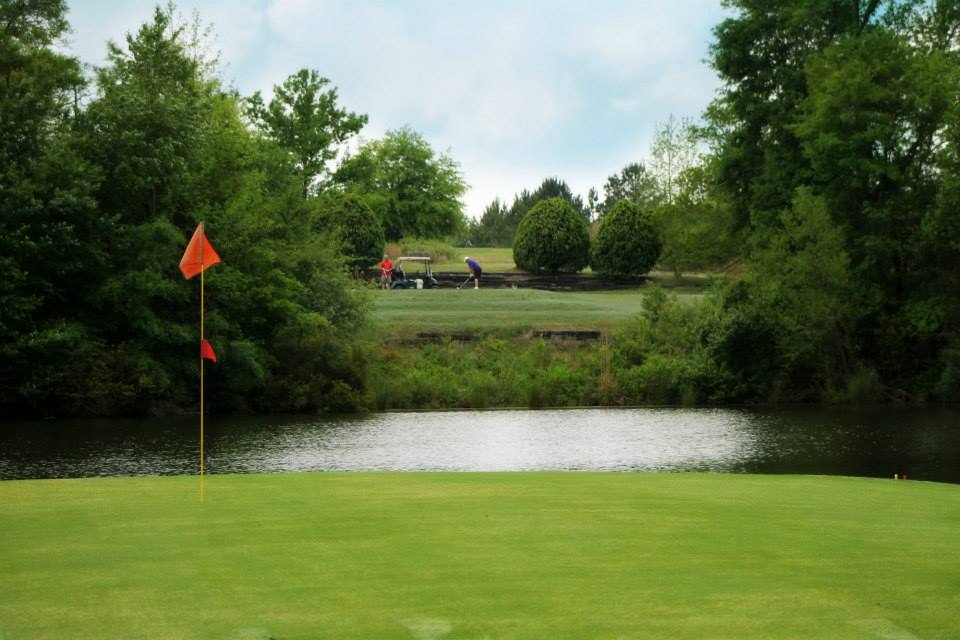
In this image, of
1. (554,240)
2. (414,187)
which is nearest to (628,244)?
(554,240)

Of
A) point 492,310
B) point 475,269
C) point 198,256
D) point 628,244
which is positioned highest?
point 628,244

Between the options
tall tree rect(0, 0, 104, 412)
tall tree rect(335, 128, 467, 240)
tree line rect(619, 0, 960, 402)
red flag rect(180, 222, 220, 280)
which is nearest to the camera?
red flag rect(180, 222, 220, 280)

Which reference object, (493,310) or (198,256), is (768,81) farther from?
(198,256)

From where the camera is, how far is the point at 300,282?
39.6 meters

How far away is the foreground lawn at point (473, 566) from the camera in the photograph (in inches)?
258

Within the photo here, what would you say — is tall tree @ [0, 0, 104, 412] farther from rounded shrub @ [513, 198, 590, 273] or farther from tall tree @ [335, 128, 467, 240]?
tall tree @ [335, 128, 467, 240]

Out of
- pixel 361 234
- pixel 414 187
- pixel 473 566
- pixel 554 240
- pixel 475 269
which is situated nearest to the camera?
pixel 473 566

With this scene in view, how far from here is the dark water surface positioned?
2266cm

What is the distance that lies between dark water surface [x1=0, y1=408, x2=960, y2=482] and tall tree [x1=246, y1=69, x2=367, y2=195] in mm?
46398

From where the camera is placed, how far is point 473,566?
319 inches

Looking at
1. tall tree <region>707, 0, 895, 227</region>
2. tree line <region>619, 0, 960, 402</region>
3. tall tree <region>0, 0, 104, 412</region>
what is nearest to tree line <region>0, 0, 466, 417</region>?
tall tree <region>0, 0, 104, 412</region>

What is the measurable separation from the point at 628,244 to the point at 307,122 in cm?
2859

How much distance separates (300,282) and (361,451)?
15721 mm

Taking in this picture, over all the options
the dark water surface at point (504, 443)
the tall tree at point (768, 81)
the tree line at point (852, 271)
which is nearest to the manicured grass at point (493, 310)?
the tree line at point (852, 271)
